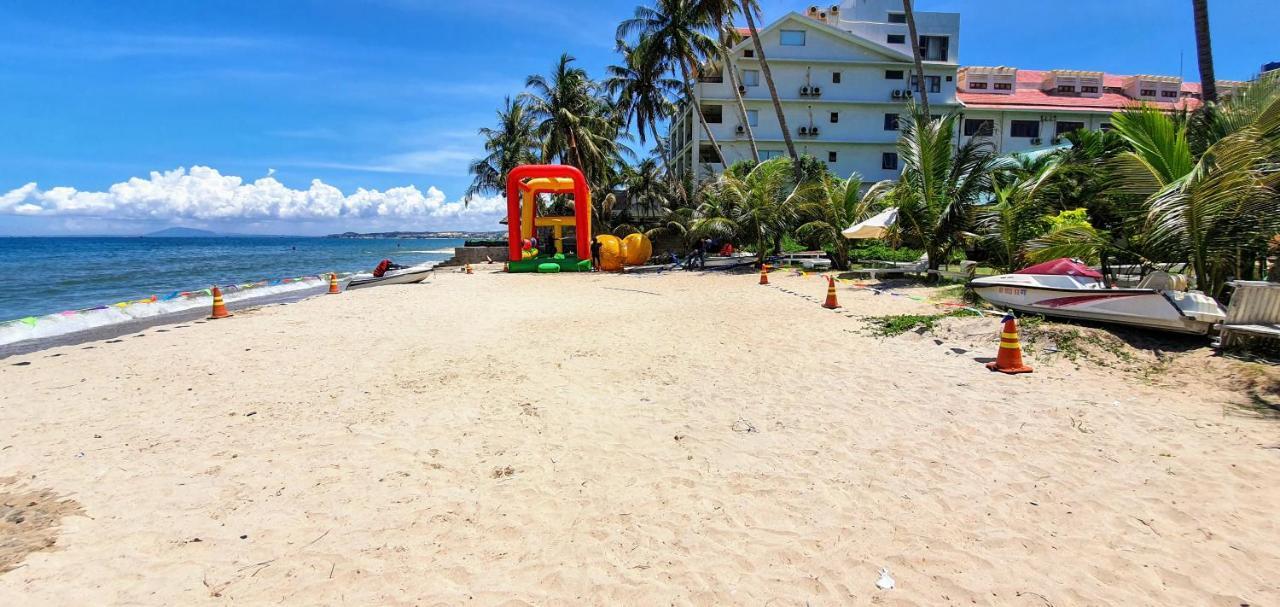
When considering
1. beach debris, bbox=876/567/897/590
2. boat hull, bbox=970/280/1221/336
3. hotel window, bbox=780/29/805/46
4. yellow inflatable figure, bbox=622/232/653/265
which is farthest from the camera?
hotel window, bbox=780/29/805/46

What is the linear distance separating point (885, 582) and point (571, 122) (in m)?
30.8

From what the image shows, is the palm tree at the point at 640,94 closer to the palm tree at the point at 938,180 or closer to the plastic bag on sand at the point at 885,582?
the palm tree at the point at 938,180

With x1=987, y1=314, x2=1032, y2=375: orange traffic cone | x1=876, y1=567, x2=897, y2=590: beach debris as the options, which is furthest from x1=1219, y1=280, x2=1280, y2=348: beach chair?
x1=876, y1=567, x2=897, y2=590: beach debris

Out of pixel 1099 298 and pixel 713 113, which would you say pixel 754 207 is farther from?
pixel 713 113

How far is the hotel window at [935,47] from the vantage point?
35438mm

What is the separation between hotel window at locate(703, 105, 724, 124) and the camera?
119 feet

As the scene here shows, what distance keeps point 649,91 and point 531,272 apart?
15.5 metres

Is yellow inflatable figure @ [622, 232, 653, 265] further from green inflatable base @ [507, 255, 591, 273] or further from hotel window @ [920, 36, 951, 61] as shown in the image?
hotel window @ [920, 36, 951, 61]

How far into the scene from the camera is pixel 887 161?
1436 inches

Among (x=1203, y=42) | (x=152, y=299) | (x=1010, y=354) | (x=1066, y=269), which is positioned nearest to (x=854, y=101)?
(x=1203, y=42)

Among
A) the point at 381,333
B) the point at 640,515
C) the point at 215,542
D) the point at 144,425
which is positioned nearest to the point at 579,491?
the point at 640,515

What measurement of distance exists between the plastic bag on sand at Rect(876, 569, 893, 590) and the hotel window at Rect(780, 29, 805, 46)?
3714cm

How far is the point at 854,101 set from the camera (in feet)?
116

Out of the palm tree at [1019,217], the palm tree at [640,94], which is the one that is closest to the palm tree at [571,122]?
the palm tree at [640,94]
